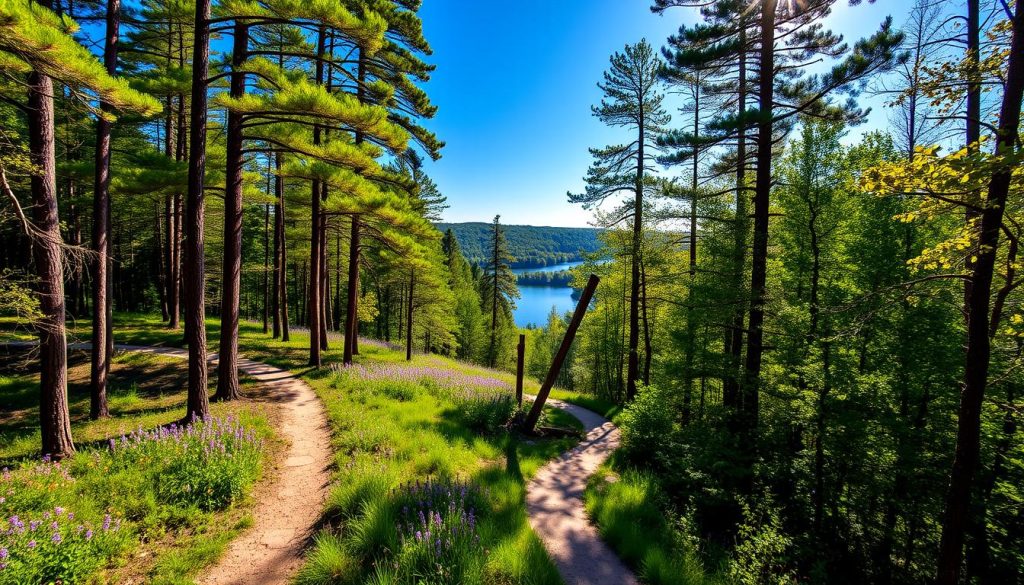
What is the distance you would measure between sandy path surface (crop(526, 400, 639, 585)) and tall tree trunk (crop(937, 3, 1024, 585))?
3641 mm

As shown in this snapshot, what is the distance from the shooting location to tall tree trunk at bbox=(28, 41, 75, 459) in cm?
550

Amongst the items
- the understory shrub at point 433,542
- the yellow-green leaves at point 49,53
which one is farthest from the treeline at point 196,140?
the understory shrub at point 433,542

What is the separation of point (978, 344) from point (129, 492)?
10.7 metres

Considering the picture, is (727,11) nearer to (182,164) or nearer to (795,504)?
(795,504)

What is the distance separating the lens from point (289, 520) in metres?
4.92

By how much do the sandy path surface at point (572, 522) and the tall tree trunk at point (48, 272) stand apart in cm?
817

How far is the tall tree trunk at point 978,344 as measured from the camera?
365 centimetres

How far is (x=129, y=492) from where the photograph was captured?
190 inches

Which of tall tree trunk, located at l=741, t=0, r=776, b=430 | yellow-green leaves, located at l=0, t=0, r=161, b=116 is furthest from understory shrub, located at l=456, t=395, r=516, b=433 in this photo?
yellow-green leaves, located at l=0, t=0, r=161, b=116

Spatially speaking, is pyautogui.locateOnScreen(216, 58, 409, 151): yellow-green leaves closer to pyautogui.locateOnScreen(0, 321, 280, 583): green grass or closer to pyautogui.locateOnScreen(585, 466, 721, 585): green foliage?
pyautogui.locateOnScreen(0, 321, 280, 583): green grass

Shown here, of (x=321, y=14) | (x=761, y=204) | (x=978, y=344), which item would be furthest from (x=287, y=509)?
(x=761, y=204)

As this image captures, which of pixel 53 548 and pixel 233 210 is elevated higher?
pixel 233 210

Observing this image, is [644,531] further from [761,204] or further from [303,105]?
[303,105]

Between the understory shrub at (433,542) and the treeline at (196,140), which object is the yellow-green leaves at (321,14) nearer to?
the treeline at (196,140)
